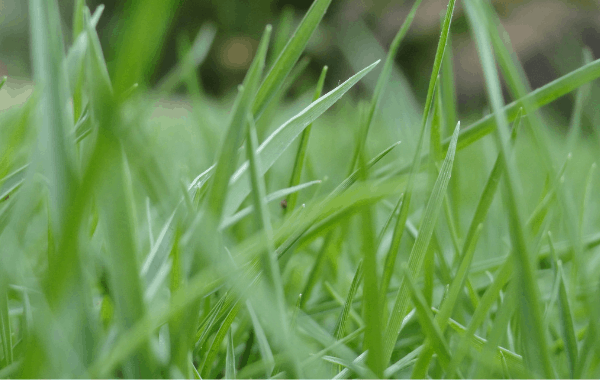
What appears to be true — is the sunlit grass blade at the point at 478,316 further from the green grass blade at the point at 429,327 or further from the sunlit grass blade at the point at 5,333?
the sunlit grass blade at the point at 5,333

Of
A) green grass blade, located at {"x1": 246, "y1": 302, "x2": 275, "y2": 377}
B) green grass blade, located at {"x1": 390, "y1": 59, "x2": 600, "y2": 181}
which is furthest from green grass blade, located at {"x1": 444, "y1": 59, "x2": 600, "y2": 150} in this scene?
green grass blade, located at {"x1": 246, "y1": 302, "x2": 275, "y2": 377}

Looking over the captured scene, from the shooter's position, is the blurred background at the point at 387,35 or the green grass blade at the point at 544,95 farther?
the blurred background at the point at 387,35

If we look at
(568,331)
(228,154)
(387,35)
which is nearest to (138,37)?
(228,154)

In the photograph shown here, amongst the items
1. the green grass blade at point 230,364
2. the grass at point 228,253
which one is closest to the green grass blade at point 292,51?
the grass at point 228,253

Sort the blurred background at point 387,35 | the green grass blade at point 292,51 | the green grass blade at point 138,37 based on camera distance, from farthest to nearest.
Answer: the blurred background at point 387,35 → the green grass blade at point 292,51 → the green grass blade at point 138,37

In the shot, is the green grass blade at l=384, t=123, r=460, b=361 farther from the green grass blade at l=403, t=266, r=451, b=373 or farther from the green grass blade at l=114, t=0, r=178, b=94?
the green grass blade at l=114, t=0, r=178, b=94

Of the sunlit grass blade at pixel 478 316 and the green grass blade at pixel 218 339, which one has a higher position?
the sunlit grass blade at pixel 478 316
